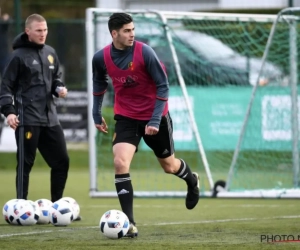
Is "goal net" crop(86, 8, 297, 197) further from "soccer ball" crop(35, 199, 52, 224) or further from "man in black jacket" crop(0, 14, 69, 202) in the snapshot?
"soccer ball" crop(35, 199, 52, 224)

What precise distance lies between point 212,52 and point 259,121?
1.65 meters

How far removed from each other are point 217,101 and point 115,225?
7.23m

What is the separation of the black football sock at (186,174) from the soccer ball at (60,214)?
114cm

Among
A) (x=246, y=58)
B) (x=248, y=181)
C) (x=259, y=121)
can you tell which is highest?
(x=246, y=58)

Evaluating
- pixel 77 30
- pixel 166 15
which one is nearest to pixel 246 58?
pixel 166 15

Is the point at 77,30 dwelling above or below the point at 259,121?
above

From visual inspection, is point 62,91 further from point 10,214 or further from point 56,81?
point 10,214

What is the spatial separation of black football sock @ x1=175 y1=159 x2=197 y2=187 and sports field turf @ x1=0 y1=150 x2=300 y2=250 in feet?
1.33

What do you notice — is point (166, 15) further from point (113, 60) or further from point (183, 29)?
point (113, 60)

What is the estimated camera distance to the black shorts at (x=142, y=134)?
8469 millimetres

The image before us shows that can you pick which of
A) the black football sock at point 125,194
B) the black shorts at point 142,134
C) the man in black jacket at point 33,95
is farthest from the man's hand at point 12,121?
the black football sock at point 125,194

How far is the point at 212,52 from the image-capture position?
46.8ft

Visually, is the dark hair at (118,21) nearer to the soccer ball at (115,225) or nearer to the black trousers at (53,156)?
the soccer ball at (115,225)

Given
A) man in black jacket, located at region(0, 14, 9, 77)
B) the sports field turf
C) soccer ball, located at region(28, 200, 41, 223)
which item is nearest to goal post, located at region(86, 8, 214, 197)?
the sports field turf
